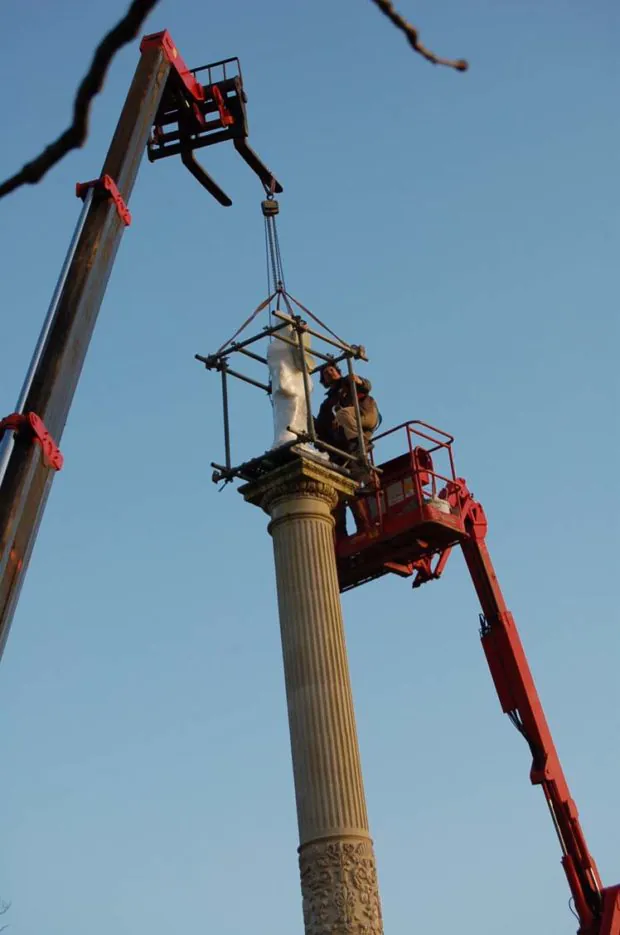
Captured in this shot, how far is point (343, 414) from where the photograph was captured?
19.4 m

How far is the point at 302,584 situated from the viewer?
16562 millimetres

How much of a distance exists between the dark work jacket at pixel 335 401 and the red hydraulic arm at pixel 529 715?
10.5 ft

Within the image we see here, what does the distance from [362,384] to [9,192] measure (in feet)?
55.7

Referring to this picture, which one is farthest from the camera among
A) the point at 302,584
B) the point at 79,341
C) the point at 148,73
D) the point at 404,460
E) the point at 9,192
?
the point at 404,460

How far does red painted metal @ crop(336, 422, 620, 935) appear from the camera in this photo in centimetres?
2173

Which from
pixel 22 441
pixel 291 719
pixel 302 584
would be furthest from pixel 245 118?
pixel 22 441

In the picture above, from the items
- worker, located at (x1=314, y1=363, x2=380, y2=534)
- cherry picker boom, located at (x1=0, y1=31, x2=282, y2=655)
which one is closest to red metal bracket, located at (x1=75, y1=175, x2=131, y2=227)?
cherry picker boom, located at (x1=0, y1=31, x2=282, y2=655)

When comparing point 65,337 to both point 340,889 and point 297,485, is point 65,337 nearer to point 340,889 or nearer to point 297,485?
point 340,889

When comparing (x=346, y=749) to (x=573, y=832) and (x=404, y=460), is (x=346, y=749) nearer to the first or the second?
(x=404, y=460)

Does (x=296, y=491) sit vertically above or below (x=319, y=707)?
above

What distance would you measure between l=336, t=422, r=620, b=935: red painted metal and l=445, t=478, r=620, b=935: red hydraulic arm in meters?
0.02

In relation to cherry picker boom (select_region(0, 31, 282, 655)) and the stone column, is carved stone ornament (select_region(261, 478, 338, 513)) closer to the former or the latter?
the stone column

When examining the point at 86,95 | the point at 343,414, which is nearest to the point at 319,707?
the point at 343,414

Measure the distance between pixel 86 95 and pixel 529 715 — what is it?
21.2m
